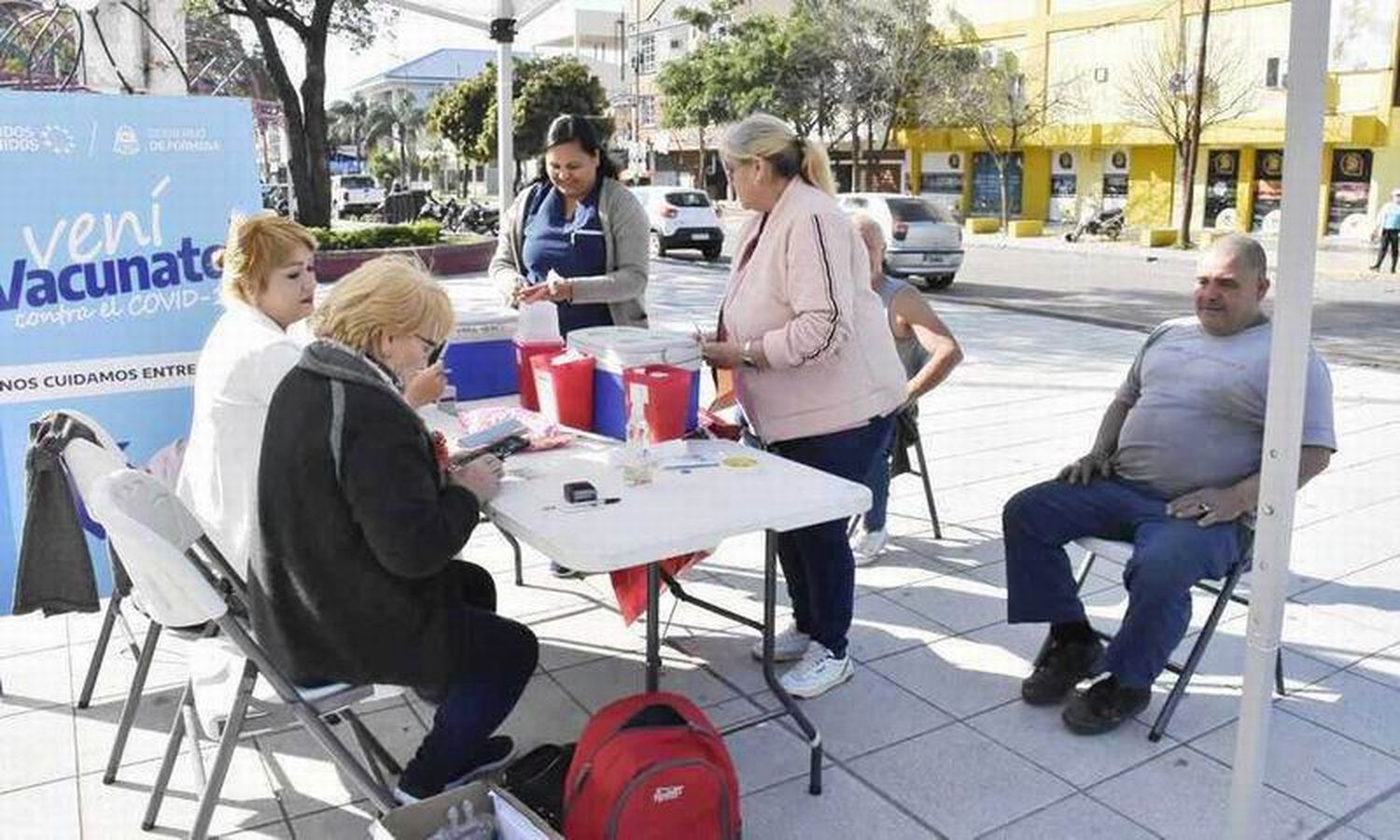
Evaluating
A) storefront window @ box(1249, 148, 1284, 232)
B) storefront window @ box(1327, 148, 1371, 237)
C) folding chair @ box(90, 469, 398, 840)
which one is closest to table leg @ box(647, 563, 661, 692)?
folding chair @ box(90, 469, 398, 840)

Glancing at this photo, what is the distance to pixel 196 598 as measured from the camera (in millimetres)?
2045

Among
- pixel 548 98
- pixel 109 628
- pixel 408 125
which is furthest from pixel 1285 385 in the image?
pixel 408 125

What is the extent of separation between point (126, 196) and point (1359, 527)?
15.7 ft

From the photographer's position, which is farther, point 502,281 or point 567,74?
point 567,74

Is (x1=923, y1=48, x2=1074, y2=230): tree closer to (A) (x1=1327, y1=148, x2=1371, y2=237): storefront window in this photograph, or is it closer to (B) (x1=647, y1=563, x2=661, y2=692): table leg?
(A) (x1=1327, y1=148, x2=1371, y2=237): storefront window

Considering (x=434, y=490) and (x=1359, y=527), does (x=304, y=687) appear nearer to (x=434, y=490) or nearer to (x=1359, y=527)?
(x=434, y=490)

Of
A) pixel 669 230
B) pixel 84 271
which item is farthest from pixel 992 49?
pixel 84 271

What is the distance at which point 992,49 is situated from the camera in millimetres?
30203

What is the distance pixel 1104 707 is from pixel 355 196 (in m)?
41.2

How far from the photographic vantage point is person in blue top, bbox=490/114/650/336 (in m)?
3.71

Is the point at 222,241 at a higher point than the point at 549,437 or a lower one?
higher

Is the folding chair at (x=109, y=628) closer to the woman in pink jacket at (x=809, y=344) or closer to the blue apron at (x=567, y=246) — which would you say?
the woman in pink jacket at (x=809, y=344)

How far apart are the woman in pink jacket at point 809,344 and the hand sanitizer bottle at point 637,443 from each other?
0.80ft

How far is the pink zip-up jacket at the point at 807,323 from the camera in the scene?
9.35 ft
